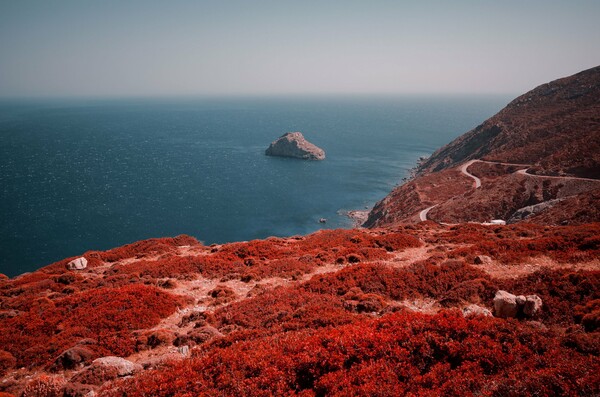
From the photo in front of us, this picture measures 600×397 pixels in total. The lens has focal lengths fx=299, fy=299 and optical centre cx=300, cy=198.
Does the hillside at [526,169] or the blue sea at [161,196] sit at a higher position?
the hillside at [526,169]

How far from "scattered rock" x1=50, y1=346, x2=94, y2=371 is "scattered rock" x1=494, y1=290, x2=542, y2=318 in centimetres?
1900

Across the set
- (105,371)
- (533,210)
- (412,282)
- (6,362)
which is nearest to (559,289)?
(412,282)

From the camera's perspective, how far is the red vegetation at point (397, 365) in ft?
25.8

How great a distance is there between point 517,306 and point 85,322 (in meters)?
22.5

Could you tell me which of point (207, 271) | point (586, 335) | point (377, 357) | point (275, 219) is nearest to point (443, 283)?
point (586, 335)

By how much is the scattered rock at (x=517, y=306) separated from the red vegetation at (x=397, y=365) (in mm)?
3396

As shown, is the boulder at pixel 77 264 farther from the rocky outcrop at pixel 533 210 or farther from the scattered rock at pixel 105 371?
the rocky outcrop at pixel 533 210

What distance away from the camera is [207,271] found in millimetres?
25875

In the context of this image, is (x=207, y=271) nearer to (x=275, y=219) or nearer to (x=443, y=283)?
(x=443, y=283)

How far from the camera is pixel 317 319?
14.2m

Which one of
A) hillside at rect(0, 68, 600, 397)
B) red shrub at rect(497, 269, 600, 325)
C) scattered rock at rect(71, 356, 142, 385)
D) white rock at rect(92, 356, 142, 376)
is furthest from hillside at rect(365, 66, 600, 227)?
scattered rock at rect(71, 356, 142, 385)

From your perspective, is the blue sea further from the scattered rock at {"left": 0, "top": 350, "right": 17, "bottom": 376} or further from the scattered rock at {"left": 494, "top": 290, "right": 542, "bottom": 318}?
the scattered rock at {"left": 494, "top": 290, "right": 542, "bottom": 318}

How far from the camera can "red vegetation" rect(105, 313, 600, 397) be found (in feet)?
25.8

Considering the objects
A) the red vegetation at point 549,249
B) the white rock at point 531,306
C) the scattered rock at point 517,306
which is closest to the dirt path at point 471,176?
the red vegetation at point 549,249
